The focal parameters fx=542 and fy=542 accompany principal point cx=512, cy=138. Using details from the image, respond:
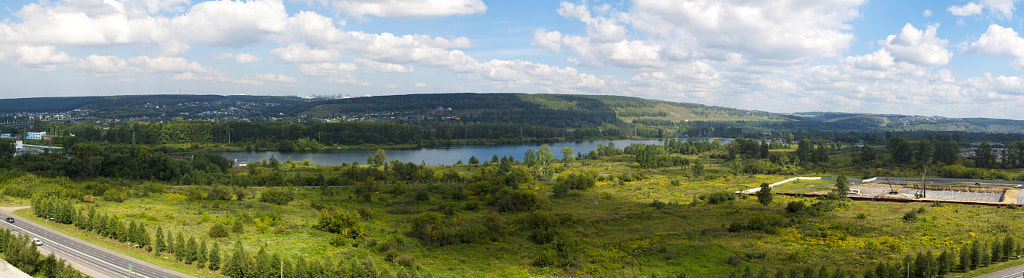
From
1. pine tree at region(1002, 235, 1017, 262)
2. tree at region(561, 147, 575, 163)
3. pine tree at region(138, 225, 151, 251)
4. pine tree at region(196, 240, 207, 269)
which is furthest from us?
tree at region(561, 147, 575, 163)

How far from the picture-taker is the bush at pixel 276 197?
192 feet

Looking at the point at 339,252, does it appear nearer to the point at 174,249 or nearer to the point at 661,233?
the point at 174,249

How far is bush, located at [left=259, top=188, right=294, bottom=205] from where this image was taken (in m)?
58.4

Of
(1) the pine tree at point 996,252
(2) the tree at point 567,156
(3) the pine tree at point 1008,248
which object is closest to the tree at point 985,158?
(2) the tree at point 567,156

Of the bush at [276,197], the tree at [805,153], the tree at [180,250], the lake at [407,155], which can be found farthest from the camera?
the lake at [407,155]

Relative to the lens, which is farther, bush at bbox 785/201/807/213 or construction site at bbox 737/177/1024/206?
construction site at bbox 737/177/1024/206

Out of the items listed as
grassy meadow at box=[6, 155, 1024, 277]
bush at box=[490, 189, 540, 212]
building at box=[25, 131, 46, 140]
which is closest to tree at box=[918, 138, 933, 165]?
grassy meadow at box=[6, 155, 1024, 277]

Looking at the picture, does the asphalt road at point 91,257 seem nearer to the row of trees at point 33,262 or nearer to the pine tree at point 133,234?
the pine tree at point 133,234

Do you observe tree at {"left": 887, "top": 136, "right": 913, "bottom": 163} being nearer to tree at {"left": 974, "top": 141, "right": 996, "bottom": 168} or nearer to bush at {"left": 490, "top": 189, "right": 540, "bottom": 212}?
tree at {"left": 974, "top": 141, "right": 996, "bottom": 168}

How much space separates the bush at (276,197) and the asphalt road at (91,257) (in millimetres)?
19683

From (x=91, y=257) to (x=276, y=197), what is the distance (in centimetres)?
2468

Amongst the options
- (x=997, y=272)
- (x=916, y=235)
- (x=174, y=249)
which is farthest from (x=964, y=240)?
(x=174, y=249)

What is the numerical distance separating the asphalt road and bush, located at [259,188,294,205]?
19683 mm

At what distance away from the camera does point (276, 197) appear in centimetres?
5922
